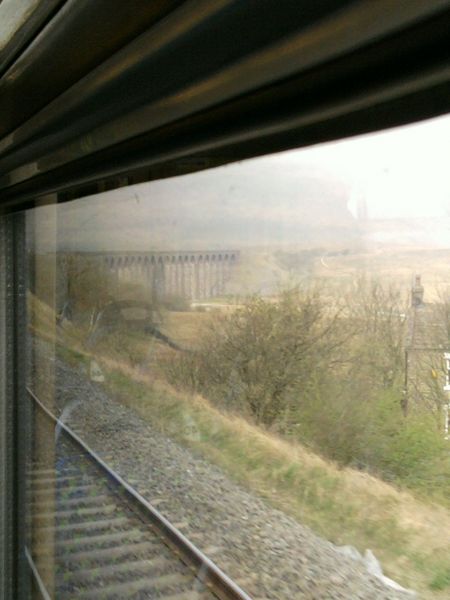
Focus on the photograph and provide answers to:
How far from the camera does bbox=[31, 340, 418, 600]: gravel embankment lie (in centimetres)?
140

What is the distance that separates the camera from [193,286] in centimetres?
186

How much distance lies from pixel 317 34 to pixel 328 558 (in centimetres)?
103

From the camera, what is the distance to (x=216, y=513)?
187 centimetres

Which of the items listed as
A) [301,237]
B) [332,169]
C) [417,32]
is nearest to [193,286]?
[301,237]

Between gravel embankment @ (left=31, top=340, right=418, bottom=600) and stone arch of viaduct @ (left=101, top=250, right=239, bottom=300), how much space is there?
460mm

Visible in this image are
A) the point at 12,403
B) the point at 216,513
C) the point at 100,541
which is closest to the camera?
the point at 216,513

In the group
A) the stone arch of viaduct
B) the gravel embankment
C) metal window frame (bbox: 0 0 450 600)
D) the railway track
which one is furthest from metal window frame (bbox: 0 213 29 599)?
metal window frame (bbox: 0 0 450 600)

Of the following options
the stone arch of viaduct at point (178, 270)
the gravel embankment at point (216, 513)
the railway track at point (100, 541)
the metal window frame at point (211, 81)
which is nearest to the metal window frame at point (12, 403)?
the railway track at point (100, 541)

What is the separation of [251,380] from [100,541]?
3.78 ft

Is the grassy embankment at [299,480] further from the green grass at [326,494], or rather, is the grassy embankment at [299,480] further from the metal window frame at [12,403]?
the metal window frame at [12,403]

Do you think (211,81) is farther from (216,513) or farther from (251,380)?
(216,513)

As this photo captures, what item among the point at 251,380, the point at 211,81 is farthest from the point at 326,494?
the point at 211,81

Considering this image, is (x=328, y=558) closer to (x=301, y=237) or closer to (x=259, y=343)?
(x=259, y=343)

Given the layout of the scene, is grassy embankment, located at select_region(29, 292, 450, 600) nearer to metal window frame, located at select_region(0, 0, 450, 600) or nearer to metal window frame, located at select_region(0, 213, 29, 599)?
metal window frame, located at select_region(0, 0, 450, 600)
